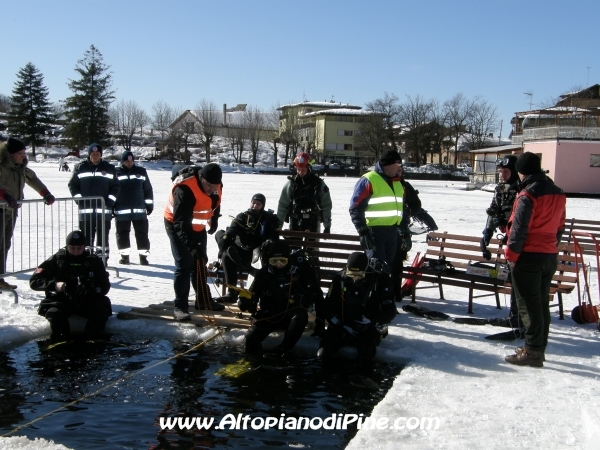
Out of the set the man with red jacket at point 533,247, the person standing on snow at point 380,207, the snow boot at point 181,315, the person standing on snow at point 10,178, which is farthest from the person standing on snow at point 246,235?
the man with red jacket at point 533,247

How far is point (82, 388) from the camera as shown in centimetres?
509

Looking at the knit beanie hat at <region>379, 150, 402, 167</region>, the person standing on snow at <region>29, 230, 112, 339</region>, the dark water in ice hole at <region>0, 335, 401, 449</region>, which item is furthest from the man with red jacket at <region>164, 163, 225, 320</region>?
the knit beanie hat at <region>379, 150, 402, 167</region>

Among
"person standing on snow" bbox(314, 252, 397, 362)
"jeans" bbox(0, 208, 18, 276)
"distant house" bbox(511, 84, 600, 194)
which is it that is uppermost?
"distant house" bbox(511, 84, 600, 194)

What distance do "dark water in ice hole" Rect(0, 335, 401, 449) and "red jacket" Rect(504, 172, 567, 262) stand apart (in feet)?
5.34

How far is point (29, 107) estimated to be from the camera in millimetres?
75938

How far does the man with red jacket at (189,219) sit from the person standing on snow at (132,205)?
3559 millimetres

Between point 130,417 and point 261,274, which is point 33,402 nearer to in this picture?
point 130,417

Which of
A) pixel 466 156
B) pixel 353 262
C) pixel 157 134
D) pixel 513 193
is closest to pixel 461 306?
pixel 513 193

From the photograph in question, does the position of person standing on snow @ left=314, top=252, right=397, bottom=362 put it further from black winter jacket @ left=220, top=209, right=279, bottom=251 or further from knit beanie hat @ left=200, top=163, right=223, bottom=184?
knit beanie hat @ left=200, top=163, right=223, bottom=184

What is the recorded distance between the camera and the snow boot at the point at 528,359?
18.1 ft

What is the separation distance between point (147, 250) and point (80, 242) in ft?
13.0

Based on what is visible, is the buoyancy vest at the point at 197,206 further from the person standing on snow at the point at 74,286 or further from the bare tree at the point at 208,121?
the bare tree at the point at 208,121

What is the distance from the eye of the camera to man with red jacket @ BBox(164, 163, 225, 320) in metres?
6.58

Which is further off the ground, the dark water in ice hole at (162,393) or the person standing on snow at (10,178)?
the person standing on snow at (10,178)
